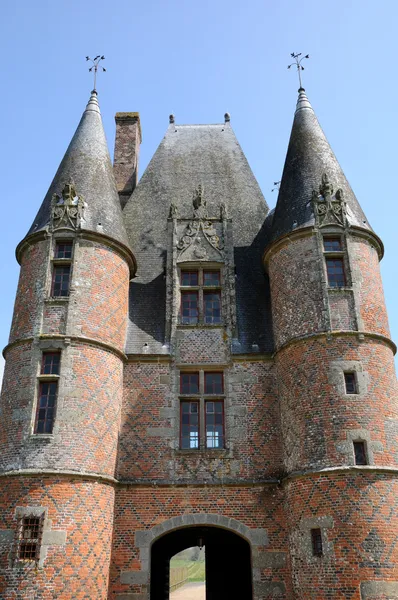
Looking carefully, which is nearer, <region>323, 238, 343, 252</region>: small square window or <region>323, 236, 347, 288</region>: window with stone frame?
<region>323, 236, 347, 288</region>: window with stone frame

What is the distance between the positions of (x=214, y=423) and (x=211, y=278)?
14.6 feet

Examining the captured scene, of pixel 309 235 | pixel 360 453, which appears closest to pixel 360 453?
pixel 360 453

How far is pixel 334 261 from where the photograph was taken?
51.0ft

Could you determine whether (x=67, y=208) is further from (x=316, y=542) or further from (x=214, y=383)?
(x=316, y=542)

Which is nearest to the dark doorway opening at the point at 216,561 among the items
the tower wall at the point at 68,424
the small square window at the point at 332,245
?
the tower wall at the point at 68,424

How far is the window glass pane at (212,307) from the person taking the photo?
16.5m

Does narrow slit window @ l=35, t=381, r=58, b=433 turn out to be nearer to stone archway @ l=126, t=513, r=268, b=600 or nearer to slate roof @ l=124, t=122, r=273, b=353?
slate roof @ l=124, t=122, r=273, b=353

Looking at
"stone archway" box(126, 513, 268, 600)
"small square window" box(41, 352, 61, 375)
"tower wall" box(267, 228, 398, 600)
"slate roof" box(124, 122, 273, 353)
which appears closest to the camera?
"tower wall" box(267, 228, 398, 600)

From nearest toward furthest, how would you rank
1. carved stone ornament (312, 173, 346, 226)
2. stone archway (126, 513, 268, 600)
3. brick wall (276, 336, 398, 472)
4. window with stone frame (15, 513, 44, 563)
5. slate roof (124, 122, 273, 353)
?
1. window with stone frame (15, 513, 44, 563)
2. brick wall (276, 336, 398, 472)
3. stone archway (126, 513, 268, 600)
4. carved stone ornament (312, 173, 346, 226)
5. slate roof (124, 122, 273, 353)

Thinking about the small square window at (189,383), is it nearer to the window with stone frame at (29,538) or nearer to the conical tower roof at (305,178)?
the conical tower roof at (305,178)

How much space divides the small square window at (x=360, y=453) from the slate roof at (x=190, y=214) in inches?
149

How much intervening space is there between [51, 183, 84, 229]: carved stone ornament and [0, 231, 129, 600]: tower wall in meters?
0.44

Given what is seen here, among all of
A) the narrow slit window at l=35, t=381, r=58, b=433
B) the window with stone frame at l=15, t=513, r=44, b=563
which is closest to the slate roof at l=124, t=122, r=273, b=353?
the narrow slit window at l=35, t=381, r=58, b=433

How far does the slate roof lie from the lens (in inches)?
650
